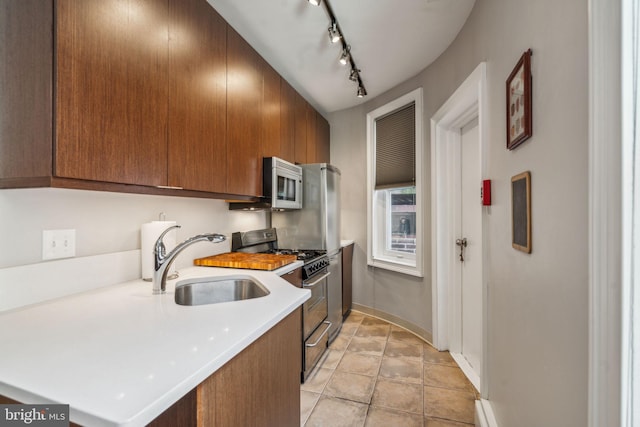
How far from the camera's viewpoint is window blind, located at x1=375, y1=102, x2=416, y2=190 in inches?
116

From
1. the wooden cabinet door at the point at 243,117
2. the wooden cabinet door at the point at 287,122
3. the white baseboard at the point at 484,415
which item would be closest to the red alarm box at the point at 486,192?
the white baseboard at the point at 484,415

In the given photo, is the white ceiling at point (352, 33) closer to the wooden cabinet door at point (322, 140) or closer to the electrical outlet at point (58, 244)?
the wooden cabinet door at point (322, 140)

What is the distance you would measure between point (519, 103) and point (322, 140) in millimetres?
2504

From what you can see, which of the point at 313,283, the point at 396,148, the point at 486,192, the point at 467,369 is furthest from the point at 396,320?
the point at 486,192

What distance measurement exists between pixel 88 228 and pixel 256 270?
2.77ft

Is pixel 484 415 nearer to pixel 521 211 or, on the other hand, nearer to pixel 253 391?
pixel 521 211

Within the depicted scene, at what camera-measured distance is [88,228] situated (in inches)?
51.4

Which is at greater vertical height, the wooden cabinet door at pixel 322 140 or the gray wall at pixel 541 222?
the wooden cabinet door at pixel 322 140

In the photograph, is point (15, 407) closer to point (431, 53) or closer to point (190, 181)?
point (190, 181)

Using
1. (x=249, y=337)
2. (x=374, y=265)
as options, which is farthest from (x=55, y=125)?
(x=374, y=265)

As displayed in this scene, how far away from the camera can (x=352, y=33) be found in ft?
6.95

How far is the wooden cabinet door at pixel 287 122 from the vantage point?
249cm

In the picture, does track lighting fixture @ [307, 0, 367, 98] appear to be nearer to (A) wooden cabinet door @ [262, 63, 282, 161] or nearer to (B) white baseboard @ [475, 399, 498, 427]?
(A) wooden cabinet door @ [262, 63, 282, 161]
